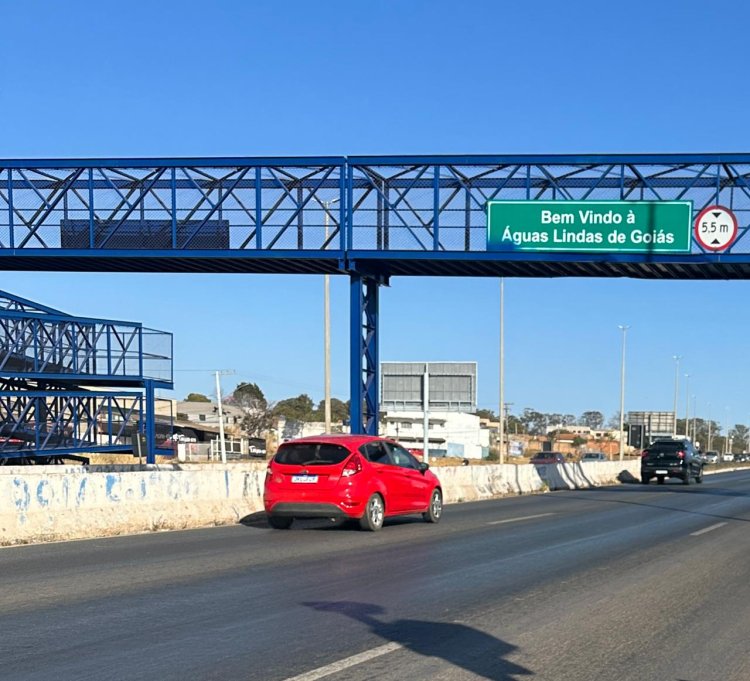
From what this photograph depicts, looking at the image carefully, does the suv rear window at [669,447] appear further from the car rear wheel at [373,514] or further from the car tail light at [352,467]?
the car tail light at [352,467]

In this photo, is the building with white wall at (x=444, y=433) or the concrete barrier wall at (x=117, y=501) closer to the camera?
the concrete barrier wall at (x=117, y=501)

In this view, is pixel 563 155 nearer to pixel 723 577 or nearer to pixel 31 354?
pixel 723 577

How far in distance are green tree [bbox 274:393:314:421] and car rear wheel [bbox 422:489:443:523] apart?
12022 cm

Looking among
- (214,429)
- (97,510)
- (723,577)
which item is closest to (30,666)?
(723,577)

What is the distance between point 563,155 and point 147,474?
1420cm

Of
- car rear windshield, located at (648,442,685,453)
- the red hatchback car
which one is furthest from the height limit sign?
car rear windshield, located at (648,442,685,453)

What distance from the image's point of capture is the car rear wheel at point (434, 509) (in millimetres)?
20266

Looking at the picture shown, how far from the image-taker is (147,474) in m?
18.0

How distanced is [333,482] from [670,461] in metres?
30.9

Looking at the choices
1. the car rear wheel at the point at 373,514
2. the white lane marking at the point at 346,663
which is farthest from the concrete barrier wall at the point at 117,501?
the white lane marking at the point at 346,663

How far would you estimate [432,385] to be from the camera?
33.2 metres

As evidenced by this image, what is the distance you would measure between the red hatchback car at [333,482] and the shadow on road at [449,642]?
7869mm

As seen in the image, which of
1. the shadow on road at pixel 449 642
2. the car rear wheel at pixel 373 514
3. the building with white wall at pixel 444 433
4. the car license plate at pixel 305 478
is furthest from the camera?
the building with white wall at pixel 444 433

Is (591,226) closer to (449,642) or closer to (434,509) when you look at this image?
(434,509)
